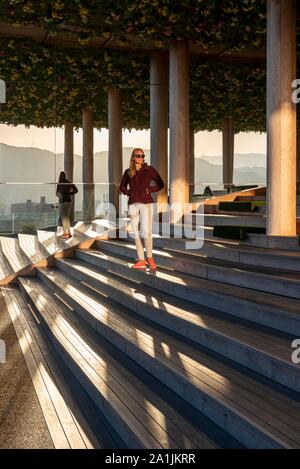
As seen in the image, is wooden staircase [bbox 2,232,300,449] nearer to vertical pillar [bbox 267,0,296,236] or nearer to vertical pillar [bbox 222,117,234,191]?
vertical pillar [bbox 267,0,296,236]

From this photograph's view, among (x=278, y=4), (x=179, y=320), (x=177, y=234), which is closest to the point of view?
Result: (x=179, y=320)

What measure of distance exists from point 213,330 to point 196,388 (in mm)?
1036

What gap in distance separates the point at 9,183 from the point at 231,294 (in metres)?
9.45

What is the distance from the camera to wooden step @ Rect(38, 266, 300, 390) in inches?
180

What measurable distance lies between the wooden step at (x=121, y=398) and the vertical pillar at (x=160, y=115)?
7.36 m

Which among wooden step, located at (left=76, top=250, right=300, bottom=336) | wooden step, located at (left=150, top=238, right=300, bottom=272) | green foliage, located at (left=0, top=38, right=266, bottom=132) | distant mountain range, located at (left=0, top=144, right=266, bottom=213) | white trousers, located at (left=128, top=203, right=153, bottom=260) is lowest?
wooden step, located at (left=76, top=250, right=300, bottom=336)

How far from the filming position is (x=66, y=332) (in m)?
7.79

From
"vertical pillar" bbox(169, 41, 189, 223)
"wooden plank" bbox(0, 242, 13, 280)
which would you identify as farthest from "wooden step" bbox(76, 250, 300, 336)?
"wooden plank" bbox(0, 242, 13, 280)

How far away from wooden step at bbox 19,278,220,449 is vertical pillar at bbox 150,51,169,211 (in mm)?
7364

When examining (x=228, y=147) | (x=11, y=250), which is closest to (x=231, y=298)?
(x=11, y=250)

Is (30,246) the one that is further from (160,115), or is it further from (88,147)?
(88,147)
